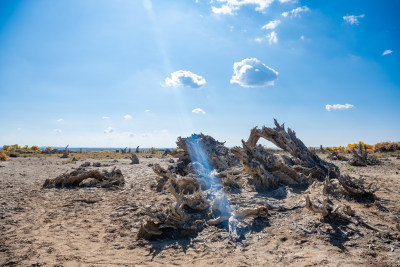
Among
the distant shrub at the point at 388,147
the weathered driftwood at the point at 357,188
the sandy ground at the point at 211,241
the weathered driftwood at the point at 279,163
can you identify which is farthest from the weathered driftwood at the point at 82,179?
the distant shrub at the point at 388,147

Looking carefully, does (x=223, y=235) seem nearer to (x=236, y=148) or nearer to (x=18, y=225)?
(x=236, y=148)

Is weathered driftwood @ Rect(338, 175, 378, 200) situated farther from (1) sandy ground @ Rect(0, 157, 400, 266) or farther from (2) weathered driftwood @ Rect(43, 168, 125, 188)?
(2) weathered driftwood @ Rect(43, 168, 125, 188)

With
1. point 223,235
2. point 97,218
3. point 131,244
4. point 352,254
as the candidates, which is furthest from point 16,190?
point 352,254

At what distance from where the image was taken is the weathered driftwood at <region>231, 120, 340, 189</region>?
28.9ft

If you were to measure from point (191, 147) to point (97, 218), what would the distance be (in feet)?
24.2

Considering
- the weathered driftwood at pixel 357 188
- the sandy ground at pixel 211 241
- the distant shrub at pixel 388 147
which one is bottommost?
the sandy ground at pixel 211 241

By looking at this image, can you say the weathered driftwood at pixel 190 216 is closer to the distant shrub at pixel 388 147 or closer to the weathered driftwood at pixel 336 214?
the weathered driftwood at pixel 336 214

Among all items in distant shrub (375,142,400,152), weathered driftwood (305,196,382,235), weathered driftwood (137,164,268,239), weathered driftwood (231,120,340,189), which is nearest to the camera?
weathered driftwood (305,196,382,235)

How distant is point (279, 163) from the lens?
914 centimetres

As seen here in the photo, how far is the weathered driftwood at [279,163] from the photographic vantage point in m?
8.81

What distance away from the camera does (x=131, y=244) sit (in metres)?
4.88

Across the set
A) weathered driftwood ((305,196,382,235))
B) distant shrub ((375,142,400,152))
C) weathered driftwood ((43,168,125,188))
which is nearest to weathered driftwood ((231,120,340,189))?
weathered driftwood ((305,196,382,235))

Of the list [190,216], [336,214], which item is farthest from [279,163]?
[190,216]

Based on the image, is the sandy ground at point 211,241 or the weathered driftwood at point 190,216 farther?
the weathered driftwood at point 190,216
